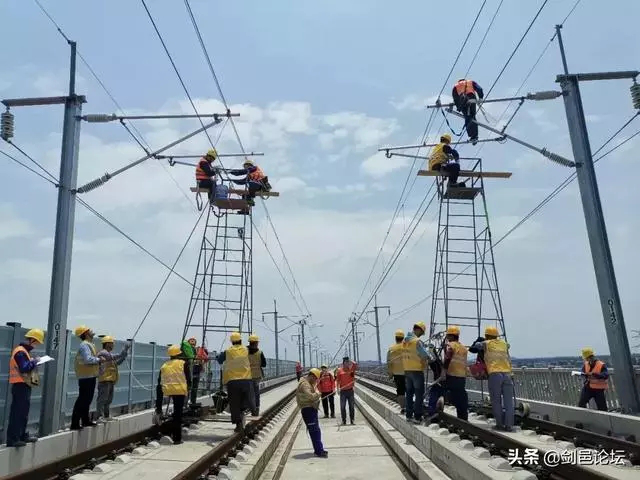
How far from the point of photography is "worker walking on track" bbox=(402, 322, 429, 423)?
10664 mm

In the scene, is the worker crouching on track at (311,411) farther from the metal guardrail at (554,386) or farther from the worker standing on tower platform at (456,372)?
the metal guardrail at (554,386)

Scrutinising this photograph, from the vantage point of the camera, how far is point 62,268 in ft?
33.1

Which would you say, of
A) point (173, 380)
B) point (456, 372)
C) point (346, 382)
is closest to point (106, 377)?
point (173, 380)

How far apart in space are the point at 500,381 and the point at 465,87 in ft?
25.4

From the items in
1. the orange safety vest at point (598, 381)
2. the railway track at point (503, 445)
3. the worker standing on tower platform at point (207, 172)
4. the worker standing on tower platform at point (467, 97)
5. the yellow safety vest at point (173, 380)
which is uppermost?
the worker standing on tower platform at point (467, 97)

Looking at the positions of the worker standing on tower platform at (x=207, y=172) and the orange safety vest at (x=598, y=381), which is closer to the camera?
the orange safety vest at (x=598, y=381)

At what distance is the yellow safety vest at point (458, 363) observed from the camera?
10422 mm

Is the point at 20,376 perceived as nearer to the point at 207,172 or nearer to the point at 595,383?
the point at 207,172

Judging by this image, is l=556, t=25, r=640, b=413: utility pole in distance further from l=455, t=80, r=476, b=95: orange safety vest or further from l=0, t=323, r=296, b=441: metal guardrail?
l=0, t=323, r=296, b=441: metal guardrail

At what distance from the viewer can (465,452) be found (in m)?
7.56

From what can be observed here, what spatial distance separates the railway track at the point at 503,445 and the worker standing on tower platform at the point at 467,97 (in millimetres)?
7278

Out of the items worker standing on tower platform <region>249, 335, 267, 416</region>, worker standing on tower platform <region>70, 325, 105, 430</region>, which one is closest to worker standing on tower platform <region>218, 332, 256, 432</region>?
worker standing on tower platform <region>249, 335, 267, 416</region>

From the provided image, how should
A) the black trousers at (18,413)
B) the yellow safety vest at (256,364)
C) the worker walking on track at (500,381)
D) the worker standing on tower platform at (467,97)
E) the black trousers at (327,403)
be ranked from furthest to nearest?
the black trousers at (327,403), the worker standing on tower platform at (467,97), the yellow safety vest at (256,364), the worker walking on track at (500,381), the black trousers at (18,413)

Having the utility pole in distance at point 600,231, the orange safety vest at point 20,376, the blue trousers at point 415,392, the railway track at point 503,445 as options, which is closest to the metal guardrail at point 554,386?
the utility pole in distance at point 600,231
